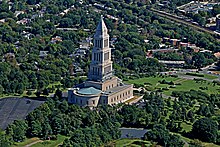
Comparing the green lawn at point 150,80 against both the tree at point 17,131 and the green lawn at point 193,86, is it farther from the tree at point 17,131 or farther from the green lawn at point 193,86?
the tree at point 17,131

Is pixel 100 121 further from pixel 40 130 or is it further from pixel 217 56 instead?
pixel 217 56

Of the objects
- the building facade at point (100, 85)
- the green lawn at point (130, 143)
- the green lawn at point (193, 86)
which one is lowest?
the green lawn at point (130, 143)

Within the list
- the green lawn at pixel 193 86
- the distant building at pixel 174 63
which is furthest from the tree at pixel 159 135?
the distant building at pixel 174 63

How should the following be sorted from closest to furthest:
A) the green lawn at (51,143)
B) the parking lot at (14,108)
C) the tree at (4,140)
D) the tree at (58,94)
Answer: the tree at (4,140) → the green lawn at (51,143) → the parking lot at (14,108) → the tree at (58,94)

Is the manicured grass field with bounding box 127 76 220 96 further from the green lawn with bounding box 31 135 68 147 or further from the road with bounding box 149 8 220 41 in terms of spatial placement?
the road with bounding box 149 8 220 41

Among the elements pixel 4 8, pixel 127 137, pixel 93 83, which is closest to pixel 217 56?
pixel 93 83

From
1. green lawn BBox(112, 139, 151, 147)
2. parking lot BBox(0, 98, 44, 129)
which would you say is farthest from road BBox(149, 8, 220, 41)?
green lawn BBox(112, 139, 151, 147)

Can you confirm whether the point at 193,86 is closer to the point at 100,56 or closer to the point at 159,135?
the point at 100,56
